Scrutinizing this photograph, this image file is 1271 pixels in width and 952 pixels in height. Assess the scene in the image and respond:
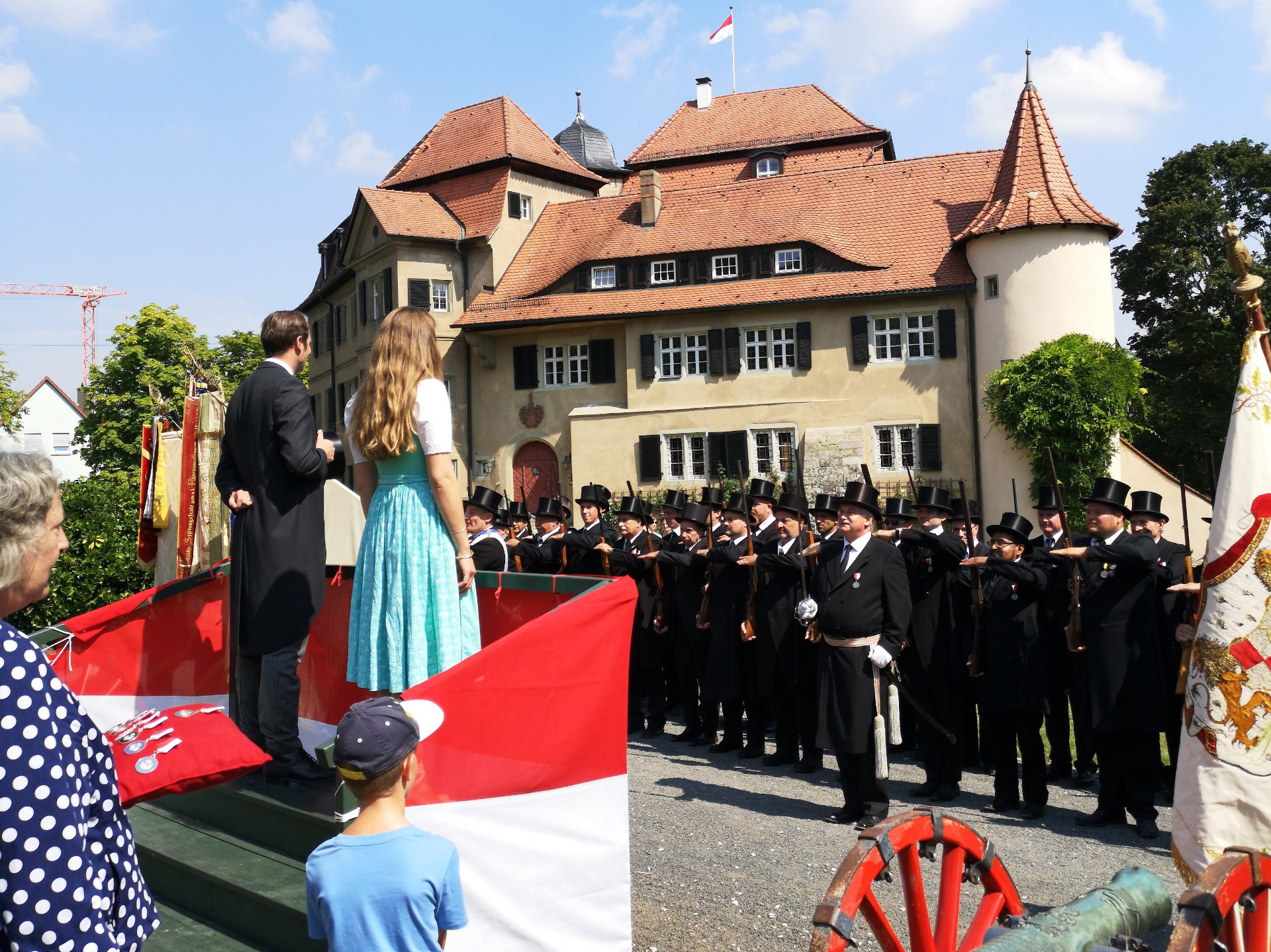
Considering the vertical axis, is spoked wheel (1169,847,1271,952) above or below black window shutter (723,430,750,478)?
below

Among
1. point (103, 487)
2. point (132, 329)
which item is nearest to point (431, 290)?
point (132, 329)

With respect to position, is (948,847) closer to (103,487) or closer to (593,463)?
(103,487)

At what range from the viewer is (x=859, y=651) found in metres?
8.16

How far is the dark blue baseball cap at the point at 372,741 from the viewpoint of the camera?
2945 millimetres

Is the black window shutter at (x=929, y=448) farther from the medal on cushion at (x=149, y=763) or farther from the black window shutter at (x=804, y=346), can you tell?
the medal on cushion at (x=149, y=763)

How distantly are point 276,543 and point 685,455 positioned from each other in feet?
103

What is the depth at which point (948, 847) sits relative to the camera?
342cm

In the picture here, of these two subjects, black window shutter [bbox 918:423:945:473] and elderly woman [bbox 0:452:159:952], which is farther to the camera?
black window shutter [bbox 918:423:945:473]

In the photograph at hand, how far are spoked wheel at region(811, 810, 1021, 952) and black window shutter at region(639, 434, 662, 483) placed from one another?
32387 mm

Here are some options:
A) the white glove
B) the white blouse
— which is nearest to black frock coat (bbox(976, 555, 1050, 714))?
the white glove

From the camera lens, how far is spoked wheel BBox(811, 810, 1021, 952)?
2801 mm

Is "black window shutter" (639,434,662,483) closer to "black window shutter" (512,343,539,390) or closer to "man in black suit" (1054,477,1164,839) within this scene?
"black window shutter" (512,343,539,390)

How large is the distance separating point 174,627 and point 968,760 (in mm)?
6948

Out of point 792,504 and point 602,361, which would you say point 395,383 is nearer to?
point 792,504
